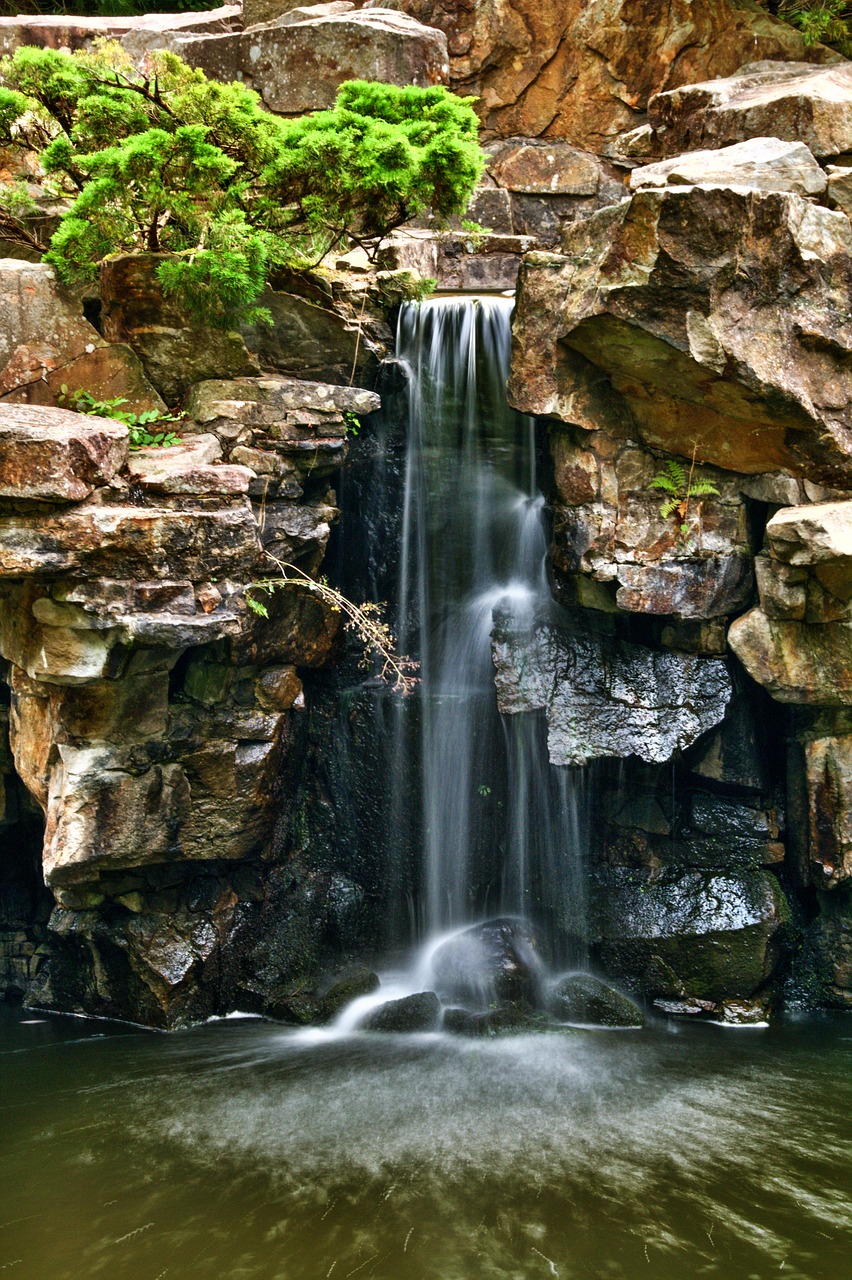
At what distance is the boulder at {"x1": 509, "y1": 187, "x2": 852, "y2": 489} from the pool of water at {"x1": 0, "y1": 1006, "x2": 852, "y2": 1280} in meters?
5.28

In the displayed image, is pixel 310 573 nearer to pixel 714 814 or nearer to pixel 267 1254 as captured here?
pixel 714 814

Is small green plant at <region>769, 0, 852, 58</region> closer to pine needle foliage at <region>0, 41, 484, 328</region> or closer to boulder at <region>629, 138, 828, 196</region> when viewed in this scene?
boulder at <region>629, 138, 828, 196</region>

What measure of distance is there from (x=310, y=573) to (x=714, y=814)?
15.5 feet

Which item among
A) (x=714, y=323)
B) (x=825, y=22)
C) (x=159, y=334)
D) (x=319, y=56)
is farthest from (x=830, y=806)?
(x=319, y=56)

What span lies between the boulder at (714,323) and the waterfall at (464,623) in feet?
4.33

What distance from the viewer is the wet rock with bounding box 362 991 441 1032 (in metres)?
8.97

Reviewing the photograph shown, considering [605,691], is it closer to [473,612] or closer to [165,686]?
[473,612]

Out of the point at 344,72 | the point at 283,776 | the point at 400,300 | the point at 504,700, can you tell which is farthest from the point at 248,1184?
the point at 344,72

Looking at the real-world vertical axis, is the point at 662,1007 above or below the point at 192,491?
below

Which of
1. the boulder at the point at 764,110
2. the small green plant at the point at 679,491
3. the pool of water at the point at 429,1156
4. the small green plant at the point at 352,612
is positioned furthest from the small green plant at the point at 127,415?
the boulder at the point at 764,110

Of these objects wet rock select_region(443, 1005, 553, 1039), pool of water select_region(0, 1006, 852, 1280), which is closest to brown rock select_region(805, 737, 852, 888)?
pool of water select_region(0, 1006, 852, 1280)

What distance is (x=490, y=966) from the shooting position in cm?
939

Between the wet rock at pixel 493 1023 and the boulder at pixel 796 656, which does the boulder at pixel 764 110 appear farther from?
the wet rock at pixel 493 1023

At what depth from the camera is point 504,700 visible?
9906 millimetres
